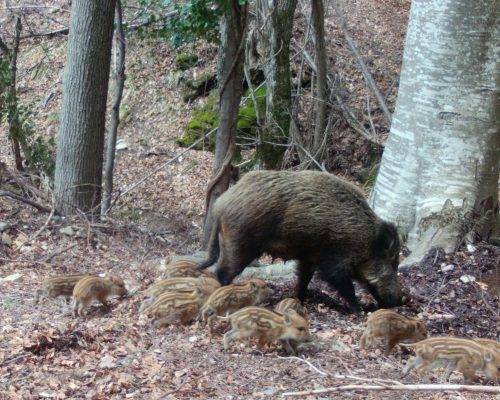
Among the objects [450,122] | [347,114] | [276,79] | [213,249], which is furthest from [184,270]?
[347,114]

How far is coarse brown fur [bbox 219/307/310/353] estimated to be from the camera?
499 cm

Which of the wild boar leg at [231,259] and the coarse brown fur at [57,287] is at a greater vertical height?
the wild boar leg at [231,259]

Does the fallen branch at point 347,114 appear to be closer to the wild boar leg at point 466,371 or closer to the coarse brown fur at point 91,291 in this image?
the coarse brown fur at point 91,291

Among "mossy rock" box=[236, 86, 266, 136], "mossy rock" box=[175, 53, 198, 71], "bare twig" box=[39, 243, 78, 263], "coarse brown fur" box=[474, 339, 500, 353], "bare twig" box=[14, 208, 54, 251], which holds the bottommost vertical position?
"bare twig" box=[39, 243, 78, 263]

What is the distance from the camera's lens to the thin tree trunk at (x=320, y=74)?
38.7 ft

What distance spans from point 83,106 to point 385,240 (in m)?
4.08

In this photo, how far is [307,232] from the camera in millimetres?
6391

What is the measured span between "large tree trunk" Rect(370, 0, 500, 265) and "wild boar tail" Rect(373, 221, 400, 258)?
33.4 inches

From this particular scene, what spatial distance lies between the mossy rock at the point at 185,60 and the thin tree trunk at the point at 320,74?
3.23 meters

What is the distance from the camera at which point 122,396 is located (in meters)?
4.30

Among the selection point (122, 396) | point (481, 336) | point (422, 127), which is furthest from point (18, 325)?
point (422, 127)

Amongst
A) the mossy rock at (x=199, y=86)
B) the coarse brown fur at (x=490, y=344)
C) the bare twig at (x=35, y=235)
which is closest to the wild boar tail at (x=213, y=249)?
the bare twig at (x=35, y=235)

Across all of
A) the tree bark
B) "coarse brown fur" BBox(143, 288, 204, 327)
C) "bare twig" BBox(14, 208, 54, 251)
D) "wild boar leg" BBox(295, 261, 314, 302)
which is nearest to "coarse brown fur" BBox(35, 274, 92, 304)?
"coarse brown fur" BBox(143, 288, 204, 327)

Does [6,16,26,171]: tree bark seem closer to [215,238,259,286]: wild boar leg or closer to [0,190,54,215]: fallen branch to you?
Answer: [0,190,54,215]: fallen branch
